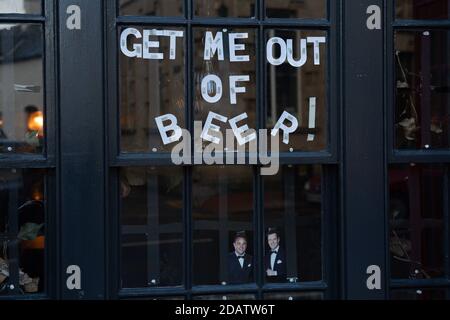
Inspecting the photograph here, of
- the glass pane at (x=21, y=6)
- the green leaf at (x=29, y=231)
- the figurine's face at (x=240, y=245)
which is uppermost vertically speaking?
the glass pane at (x=21, y=6)

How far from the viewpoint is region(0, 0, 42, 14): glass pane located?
3898 mm

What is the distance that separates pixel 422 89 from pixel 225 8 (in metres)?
1.36

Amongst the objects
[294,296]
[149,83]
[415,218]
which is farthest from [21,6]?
[415,218]

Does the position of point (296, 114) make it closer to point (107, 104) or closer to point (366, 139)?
point (366, 139)

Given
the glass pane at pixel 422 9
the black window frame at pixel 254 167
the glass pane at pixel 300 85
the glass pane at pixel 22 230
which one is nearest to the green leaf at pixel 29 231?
the glass pane at pixel 22 230

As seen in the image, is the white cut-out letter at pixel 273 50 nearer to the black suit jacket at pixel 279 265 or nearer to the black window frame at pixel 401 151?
the black window frame at pixel 401 151

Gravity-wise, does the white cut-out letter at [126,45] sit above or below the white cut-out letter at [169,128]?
above

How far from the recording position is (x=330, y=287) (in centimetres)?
419

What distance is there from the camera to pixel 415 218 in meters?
4.23

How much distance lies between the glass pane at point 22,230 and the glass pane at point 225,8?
1.39 metres

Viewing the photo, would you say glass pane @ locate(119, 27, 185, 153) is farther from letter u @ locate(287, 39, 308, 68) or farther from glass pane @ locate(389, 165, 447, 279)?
glass pane @ locate(389, 165, 447, 279)

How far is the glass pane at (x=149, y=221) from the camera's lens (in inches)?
158

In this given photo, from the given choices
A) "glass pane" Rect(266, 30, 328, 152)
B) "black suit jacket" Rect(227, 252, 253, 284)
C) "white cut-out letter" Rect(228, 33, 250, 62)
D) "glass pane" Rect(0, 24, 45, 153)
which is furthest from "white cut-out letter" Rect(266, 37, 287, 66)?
"glass pane" Rect(0, 24, 45, 153)
